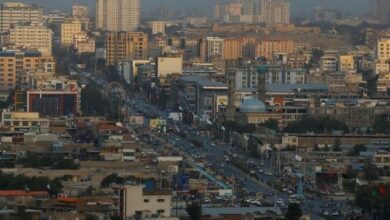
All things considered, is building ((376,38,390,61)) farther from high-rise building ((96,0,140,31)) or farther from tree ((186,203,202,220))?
tree ((186,203,202,220))

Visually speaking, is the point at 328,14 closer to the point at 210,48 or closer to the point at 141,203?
the point at 210,48

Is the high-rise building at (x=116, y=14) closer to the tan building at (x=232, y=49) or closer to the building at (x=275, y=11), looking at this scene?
the building at (x=275, y=11)

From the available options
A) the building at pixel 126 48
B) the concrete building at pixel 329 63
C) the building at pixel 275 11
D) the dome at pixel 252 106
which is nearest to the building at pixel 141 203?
the dome at pixel 252 106

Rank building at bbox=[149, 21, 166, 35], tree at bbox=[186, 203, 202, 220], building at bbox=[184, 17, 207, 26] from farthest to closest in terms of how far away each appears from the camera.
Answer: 1. building at bbox=[184, 17, 207, 26]
2. building at bbox=[149, 21, 166, 35]
3. tree at bbox=[186, 203, 202, 220]

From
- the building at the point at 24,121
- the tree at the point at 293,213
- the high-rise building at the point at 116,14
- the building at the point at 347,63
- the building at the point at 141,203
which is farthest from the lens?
the high-rise building at the point at 116,14

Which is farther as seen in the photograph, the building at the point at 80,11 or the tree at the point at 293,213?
the building at the point at 80,11

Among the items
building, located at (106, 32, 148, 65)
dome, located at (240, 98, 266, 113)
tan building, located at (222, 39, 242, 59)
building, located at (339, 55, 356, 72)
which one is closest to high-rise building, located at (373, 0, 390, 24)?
tan building, located at (222, 39, 242, 59)

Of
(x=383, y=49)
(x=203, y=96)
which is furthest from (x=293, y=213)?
(x=383, y=49)

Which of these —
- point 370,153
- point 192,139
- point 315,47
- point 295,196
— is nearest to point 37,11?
point 315,47
